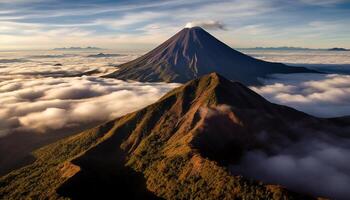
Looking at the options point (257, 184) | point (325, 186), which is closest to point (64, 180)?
point (257, 184)

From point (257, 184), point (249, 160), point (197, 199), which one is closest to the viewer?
point (257, 184)

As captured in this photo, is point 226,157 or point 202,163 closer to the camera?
point 202,163

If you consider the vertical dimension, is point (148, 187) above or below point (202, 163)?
below

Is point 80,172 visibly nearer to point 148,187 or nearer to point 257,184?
point 148,187

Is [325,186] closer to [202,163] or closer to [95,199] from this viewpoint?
[202,163]

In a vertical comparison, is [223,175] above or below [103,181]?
above

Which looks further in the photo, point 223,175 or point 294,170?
point 294,170

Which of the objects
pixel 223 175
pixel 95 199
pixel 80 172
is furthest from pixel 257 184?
pixel 80 172

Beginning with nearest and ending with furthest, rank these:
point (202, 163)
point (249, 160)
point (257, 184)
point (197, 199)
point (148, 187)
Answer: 1. point (257, 184)
2. point (197, 199)
3. point (202, 163)
4. point (148, 187)
5. point (249, 160)

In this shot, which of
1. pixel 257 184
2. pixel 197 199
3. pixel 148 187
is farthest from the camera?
pixel 148 187
